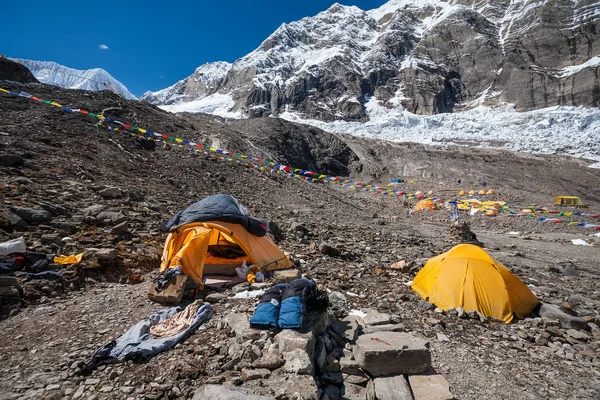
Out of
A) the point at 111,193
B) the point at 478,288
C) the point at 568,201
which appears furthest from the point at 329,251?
the point at 568,201

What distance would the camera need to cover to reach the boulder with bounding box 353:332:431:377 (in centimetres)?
392

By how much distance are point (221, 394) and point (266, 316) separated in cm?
141

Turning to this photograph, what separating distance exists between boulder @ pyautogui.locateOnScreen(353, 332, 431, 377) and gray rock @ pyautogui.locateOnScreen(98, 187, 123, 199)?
10193mm

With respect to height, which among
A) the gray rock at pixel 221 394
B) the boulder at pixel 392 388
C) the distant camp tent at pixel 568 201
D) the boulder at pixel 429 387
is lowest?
the distant camp tent at pixel 568 201

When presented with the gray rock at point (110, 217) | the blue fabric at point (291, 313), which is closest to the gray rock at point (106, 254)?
the gray rock at point (110, 217)

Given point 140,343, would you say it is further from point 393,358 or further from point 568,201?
point 568,201

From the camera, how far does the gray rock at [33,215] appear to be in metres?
7.30

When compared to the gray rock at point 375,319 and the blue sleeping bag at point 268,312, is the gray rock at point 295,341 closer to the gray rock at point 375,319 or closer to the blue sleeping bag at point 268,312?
the blue sleeping bag at point 268,312

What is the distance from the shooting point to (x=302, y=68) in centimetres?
11356

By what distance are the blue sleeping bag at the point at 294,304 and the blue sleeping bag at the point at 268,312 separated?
A: 0.08 m

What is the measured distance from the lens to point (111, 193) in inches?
419

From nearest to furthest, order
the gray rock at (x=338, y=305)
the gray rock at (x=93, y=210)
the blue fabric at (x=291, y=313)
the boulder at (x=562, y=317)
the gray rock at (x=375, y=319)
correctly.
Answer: the blue fabric at (x=291, y=313) < the gray rock at (x=375, y=319) < the gray rock at (x=338, y=305) < the boulder at (x=562, y=317) < the gray rock at (x=93, y=210)

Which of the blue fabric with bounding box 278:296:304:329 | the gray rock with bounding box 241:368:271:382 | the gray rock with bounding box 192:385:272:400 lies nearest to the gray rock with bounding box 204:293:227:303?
the blue fabric with bounding box 278:296:304:329

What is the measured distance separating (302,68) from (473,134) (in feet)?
229
